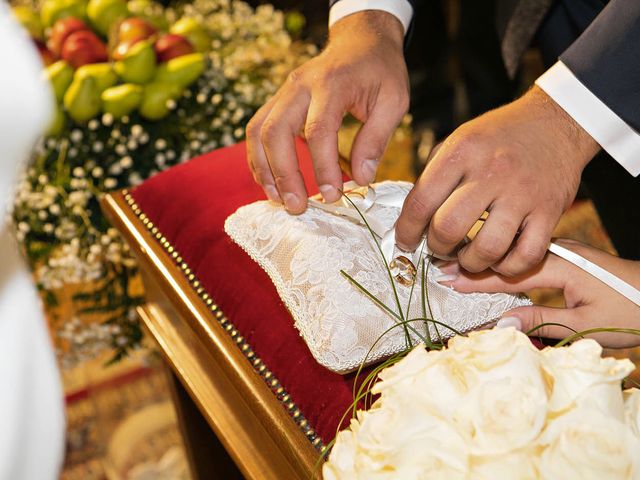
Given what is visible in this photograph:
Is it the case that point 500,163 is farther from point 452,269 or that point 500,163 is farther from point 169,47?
point 169,47

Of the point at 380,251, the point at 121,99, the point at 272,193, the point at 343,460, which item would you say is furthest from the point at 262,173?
the point at 121,99

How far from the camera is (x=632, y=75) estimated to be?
40.1 inches

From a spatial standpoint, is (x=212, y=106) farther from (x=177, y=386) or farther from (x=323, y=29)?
(x=323, y=29)

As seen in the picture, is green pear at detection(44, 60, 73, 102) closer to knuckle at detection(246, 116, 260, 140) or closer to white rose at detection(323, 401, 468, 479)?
knuckle at detection(246, 116, 260, 140)

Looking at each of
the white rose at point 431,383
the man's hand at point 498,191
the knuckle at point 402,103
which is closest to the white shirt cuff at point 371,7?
the knuckle at point 402,103

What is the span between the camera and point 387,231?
107cm

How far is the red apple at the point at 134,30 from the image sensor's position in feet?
6.82

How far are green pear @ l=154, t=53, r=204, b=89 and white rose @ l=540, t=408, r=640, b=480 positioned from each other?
1.68 m

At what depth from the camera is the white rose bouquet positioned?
1.90ft

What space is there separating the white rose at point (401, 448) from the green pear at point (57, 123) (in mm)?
1550

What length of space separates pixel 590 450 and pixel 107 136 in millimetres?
1713

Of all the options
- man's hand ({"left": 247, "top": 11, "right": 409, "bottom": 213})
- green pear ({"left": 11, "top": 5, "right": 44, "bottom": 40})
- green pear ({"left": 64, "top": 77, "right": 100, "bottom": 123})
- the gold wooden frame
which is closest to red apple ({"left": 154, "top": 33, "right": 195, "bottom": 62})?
green pear ({"left": 64, "top": 77, "right": 100, "bottom": 123})

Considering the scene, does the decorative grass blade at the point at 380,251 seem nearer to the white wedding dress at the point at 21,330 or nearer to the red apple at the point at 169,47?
the white wedding dress at the point at 21,330

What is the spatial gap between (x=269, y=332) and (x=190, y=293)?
0.21m
